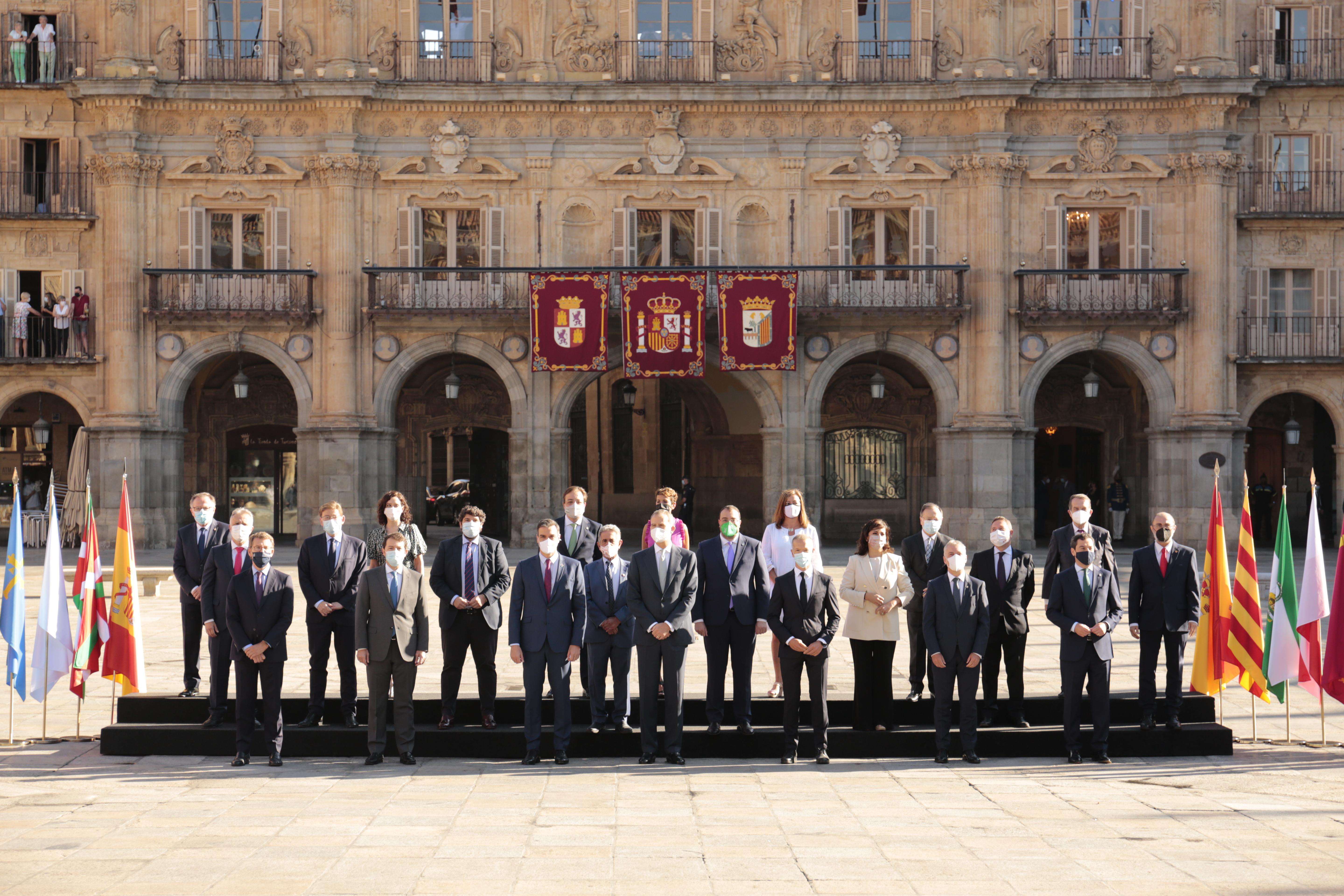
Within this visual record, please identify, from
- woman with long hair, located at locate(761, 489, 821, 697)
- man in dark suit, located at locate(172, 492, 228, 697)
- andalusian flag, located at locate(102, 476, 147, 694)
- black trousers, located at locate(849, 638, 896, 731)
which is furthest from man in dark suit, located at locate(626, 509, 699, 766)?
andalusian flag, located at locate(102, 476, 147, 694)

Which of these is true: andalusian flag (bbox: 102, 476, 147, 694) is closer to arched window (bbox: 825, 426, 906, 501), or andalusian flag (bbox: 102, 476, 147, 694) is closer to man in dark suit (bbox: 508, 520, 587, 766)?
man in dark suit (bbox: 508, 520, 587, 766)

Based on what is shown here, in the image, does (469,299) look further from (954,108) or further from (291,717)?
(291,717)

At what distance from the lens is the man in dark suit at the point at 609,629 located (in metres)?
11.5

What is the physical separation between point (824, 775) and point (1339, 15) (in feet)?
88.2

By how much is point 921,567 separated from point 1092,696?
2.02m

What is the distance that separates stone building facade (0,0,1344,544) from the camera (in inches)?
1176

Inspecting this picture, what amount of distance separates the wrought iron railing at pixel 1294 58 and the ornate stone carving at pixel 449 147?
16.5 m

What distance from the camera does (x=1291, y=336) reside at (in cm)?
3069

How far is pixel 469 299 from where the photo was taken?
30141mm

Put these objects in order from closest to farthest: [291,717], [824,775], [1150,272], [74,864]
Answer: [74,864] → [824,775] → [291,717] → [1150,272]

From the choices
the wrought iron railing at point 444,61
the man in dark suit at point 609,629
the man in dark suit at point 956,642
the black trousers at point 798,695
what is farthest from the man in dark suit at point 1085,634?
the wrought iron railing at point 444,61

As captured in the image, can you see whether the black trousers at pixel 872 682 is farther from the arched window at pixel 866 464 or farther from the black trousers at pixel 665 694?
the arched window at pixel 866 464

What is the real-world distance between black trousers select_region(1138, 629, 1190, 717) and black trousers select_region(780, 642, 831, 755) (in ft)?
8.52

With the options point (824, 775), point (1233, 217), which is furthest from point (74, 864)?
point (1233, 217)
